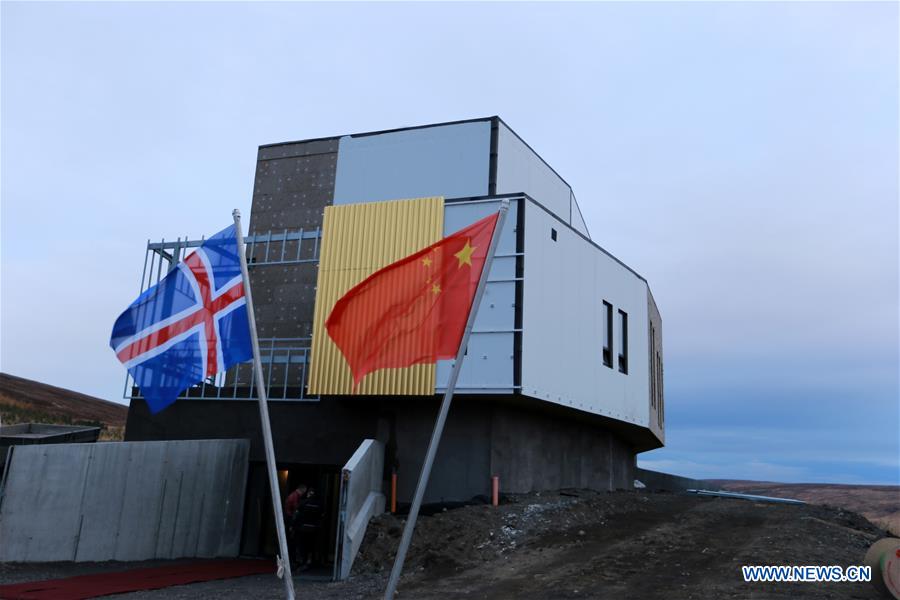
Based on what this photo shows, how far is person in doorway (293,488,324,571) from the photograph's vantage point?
16484mm

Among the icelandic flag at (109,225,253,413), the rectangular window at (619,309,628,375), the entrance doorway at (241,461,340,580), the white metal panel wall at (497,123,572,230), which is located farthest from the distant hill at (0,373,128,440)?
the icelandic flag at (109,225,253,413)

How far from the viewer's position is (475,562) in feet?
46.7

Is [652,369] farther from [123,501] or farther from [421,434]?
[123,501]

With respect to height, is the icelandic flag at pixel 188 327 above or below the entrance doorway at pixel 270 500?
above

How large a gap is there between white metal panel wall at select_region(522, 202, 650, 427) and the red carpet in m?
7.93

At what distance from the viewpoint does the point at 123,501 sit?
708 inches

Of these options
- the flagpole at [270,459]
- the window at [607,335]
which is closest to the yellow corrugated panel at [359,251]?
the window at [607,335]

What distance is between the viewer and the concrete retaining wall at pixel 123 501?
16234 millimetres

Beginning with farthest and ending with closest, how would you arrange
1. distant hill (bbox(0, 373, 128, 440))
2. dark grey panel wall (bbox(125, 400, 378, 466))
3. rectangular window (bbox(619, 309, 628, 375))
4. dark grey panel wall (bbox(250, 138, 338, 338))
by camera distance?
distant hill (bbox(0, 373, 128, 440)) < rectangular window (bbox(619, 309, 628, 375)) < dark grey panel wall (bbox(250, 138, 338, 338)) < dark grey panel wall (bbox(125, 400, 378, 466))

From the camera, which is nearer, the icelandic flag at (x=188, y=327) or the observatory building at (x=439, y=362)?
the icelandic flag at (x=188, y=327)

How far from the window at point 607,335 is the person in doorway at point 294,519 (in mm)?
9692

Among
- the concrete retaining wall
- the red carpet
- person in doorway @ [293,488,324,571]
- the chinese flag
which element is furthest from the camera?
person in doorway @ [293,488,324,571]

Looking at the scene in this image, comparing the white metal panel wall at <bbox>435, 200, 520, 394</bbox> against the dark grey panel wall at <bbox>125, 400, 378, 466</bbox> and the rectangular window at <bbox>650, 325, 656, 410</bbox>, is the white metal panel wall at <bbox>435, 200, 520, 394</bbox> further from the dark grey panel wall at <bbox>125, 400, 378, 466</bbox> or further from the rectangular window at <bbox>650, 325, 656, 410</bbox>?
the rectangular window at <bbox>650, 325, 656, 410</bbox>

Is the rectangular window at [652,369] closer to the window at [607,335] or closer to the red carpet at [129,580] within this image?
the window at [607,335]
